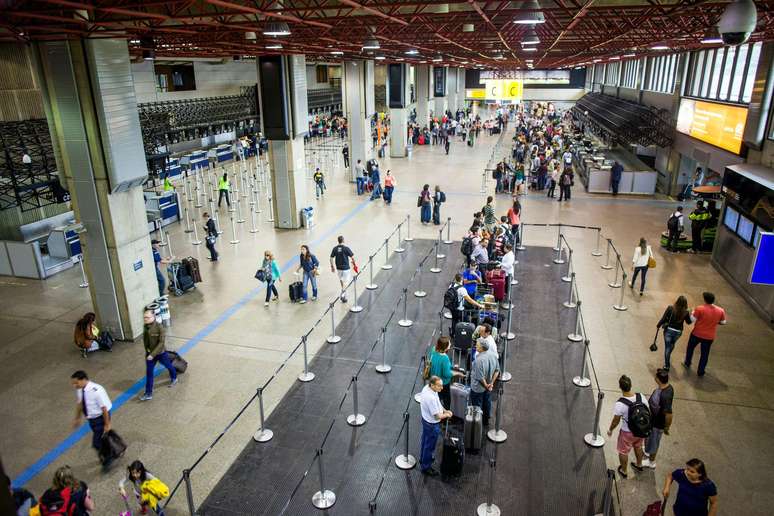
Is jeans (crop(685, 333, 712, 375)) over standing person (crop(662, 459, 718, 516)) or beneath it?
beneath

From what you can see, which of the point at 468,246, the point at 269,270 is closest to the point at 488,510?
the point at 468,246

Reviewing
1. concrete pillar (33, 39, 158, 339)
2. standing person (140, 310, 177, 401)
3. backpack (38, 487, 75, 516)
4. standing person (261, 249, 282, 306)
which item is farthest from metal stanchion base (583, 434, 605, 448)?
concrete pillar (33, 39, 158, 339)

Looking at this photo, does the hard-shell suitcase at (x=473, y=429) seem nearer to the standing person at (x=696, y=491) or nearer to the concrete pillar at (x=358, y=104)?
the standing person at (x=696, y=491)

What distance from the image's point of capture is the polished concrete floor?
731cm

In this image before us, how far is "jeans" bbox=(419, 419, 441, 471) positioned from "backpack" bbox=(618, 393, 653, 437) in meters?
2.40

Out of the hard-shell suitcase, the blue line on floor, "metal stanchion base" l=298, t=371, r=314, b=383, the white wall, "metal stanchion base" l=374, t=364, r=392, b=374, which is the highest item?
the white wall

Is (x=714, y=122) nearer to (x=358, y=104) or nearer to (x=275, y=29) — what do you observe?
(x=358, y=104)

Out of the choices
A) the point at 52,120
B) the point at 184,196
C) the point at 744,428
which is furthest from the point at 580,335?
the point at 184,196

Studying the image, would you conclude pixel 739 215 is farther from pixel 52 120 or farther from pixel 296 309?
pixel 52 120

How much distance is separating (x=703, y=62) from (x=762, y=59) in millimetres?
7599

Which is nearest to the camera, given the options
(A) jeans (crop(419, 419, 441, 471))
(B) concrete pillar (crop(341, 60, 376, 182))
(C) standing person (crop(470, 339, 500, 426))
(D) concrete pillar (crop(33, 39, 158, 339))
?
(A) jeans (crop(419, 419, 441, 471))

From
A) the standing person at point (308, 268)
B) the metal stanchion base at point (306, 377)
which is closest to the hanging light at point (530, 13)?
the standing person at point (308, 268)

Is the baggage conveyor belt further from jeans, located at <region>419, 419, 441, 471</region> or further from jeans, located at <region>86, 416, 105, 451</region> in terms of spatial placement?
jeans, located at <region>86, 416, 105, 451</region>

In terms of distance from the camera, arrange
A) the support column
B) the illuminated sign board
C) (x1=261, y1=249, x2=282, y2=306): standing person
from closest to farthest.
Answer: (x1=261, y1=249, x2=282, y2=306): standing person < the illuminated sign board < the support column
